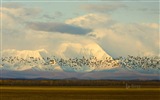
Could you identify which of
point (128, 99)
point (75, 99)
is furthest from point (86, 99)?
point (128, 99)

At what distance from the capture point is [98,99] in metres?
55.2

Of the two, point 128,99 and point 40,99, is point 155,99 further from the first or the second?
point 40,99

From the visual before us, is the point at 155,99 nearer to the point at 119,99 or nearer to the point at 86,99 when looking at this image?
the point at 119,99

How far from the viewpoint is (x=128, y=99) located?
55.4 meters

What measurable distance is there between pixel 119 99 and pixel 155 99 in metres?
4.50

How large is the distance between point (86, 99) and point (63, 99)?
2.88 m

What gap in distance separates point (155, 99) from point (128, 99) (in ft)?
10.9

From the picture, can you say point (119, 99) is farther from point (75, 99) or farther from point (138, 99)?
point (75, 99)

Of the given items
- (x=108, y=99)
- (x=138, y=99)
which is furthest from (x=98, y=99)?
(x=138, y=99)

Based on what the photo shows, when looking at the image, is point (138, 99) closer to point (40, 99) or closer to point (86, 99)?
point (86, 99)

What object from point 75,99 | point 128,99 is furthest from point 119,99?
point 75,99

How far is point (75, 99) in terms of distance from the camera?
53.9 m

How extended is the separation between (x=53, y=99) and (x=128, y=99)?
30.8 ft

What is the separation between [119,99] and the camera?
5584cm
